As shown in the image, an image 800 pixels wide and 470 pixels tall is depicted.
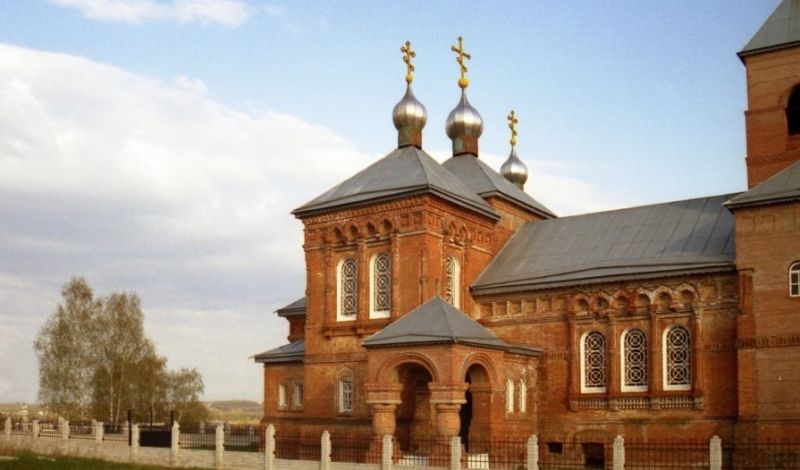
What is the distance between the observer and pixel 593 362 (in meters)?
23.7

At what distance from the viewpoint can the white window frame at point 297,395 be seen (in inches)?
1068

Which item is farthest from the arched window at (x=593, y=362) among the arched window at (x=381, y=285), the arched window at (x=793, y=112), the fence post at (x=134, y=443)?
the fence post at (x=134, y=443)

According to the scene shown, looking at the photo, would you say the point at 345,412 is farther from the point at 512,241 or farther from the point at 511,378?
the point at 512,241

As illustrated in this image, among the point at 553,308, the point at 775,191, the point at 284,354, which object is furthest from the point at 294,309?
the point at 775,191

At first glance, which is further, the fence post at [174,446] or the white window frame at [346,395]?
the white window frame at [346,395]

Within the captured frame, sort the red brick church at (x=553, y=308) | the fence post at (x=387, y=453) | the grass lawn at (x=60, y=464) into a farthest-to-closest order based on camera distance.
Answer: the grass lawn at (x=60, y=464)
the red brick church at (x=553, y=308)
the fence post at (x=387, y=453)

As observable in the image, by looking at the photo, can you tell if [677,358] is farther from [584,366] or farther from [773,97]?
[773,97]

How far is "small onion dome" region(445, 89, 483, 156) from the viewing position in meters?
31.5

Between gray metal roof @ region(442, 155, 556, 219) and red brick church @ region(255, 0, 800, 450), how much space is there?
186 mm

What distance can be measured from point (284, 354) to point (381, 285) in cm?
429

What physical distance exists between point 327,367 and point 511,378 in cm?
519

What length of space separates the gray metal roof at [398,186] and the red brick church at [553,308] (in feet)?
0.21

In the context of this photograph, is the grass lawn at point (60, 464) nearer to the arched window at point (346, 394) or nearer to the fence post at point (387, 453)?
the arched window at point (346, 394)

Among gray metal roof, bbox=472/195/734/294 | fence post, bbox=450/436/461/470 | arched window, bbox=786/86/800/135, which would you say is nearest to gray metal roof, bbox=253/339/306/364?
gray metal roof, bbox=472/195/734/294
